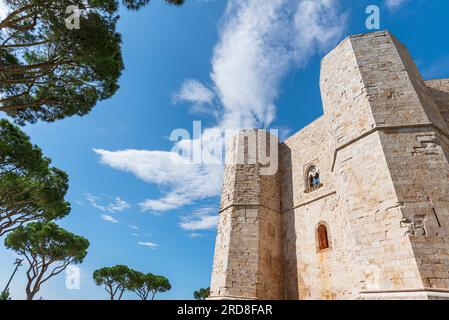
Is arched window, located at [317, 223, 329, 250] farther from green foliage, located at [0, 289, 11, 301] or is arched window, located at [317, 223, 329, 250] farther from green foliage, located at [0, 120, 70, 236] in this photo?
green foliage, located at [0, 289, 11, 301]

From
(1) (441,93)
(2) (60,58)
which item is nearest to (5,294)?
(2) (60,58)

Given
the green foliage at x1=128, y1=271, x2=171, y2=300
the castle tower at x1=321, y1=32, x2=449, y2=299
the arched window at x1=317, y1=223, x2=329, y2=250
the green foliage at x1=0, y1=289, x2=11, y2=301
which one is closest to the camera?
the castle tower at x1=321, y1=32, x2=449, y2=299

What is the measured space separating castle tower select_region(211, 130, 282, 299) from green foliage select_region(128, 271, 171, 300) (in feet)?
87.9

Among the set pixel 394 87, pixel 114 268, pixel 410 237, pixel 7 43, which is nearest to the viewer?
pixel 410 237

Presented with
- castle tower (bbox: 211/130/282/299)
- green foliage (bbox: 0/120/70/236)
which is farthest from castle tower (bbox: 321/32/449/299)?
green foliage (bbox: 0/120/70/236)

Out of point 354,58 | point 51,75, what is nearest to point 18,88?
point 51,75

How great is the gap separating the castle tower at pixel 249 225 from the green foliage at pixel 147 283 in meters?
26.8

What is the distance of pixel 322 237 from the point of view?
8906 mm

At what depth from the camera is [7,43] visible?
7.45m

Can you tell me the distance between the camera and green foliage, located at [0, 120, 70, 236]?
9.91 m

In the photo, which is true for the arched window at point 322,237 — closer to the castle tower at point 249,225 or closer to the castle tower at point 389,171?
the castle tower at point 249,225

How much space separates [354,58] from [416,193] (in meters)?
4.96

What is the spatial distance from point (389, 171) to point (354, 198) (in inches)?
42.8

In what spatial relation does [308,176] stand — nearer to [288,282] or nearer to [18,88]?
[288,282]
